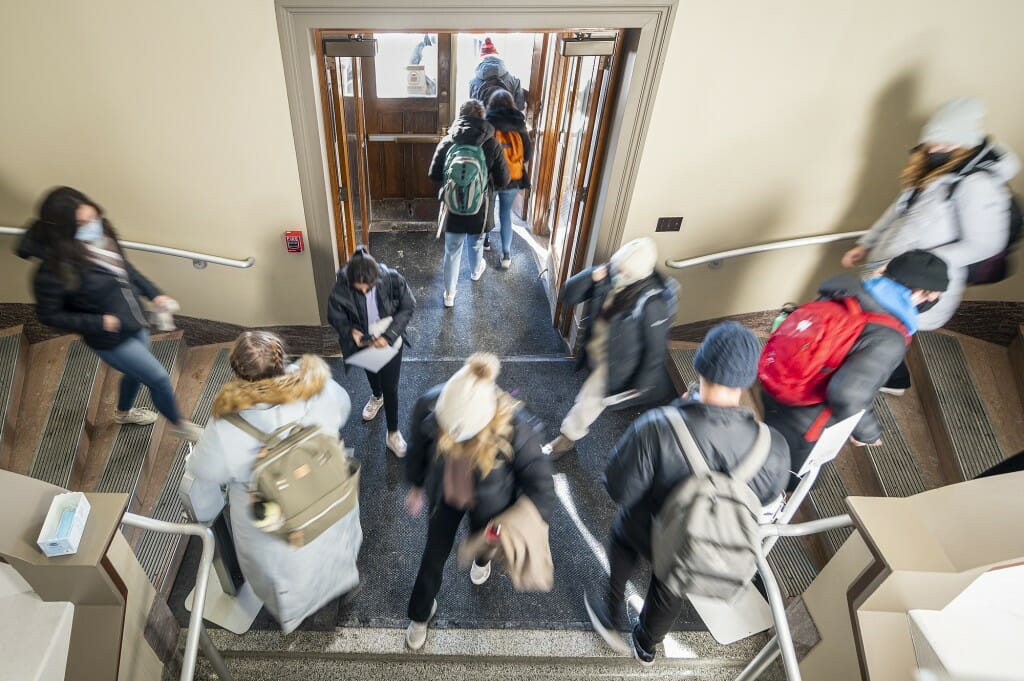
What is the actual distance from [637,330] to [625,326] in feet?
0.19

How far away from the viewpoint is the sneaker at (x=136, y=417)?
3338mm

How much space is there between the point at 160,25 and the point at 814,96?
3285 millimetres

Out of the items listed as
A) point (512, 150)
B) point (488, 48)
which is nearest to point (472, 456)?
point (512, 150)

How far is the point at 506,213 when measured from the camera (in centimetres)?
486

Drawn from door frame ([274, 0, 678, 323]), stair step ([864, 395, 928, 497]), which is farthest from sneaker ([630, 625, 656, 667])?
door frame ([274, 0, 678, 323])

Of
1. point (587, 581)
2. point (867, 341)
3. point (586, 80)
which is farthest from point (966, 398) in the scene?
point (586, 80)

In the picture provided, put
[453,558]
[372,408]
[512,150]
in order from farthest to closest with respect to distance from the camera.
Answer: [512,150]
[372,408]
[453,558]

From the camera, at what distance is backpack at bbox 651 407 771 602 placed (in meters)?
1.90

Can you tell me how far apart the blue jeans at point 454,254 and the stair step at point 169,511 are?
1.69 metres

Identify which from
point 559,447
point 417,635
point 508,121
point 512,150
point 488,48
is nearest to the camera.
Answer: point 417,635

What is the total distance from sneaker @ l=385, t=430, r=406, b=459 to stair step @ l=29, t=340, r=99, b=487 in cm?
169

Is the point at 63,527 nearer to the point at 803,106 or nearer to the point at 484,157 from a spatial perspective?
the point at 484,157

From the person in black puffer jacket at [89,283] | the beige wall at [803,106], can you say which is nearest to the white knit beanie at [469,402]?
the person in black puffer jacket at [89,283]

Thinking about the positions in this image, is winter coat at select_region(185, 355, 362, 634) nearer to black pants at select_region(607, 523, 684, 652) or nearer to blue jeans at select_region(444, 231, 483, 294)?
black pants at select_region(607, 523, 684, 652)
